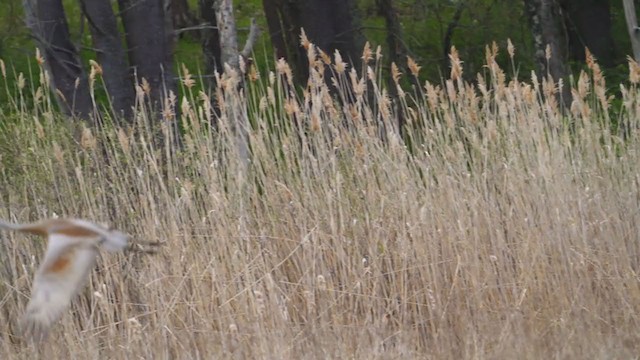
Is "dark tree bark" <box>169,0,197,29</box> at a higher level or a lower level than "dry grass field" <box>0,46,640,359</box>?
higher

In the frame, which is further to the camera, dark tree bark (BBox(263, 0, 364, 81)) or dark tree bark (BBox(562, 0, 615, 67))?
dark tree bark (BBox(562, 0, 615, 67))

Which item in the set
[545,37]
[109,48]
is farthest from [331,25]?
[545,37]

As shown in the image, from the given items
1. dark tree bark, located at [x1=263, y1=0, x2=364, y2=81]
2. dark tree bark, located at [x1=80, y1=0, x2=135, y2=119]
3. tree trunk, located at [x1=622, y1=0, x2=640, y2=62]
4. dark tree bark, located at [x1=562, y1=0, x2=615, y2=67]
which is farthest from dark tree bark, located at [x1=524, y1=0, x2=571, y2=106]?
dark tree bark, located at [x1=80, y1=0, x2=135, y2=119]

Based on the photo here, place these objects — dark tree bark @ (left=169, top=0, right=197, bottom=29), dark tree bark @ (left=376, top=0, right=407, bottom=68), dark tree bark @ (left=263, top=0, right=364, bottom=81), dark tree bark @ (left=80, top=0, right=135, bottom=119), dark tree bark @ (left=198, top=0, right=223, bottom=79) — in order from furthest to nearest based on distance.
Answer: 1. dark tree bark @ (left=169, top=0, right=197, bottom=29)
2. dark tree bark @ (left=376, top=0, right=407, bottom=68)
3. dark tree bark @ (left=198, top=0, right=223, bottom=79)
4. dark tree bark @ (left=263, top=0, right=364, bottom=81)
5. dark tree bark @ (left=80, top=0, right=135, bottom=119)

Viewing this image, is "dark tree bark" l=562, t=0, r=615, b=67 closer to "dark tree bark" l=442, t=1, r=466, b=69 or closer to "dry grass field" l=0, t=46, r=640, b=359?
"dark tree bark" l=442, t=1, r=466, b=69

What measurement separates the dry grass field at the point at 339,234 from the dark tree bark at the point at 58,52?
215cm

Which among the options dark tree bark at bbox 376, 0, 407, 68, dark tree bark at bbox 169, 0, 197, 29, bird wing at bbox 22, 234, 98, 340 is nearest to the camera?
bird wing at bbox 22, 234, 98, 340

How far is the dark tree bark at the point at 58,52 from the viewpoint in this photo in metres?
8.57

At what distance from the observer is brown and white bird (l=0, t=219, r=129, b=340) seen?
11.6 feet

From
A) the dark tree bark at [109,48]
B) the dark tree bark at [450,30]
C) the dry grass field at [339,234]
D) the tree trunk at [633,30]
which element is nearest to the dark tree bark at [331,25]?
the dark tree bark at [109,48]

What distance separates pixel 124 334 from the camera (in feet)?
18.6

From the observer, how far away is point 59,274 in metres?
3.57

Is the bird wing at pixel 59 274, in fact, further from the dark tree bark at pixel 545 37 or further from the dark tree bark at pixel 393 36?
the dark tree bark at pixel 393 36

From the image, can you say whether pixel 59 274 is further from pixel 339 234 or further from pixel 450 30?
pixel 450 30
